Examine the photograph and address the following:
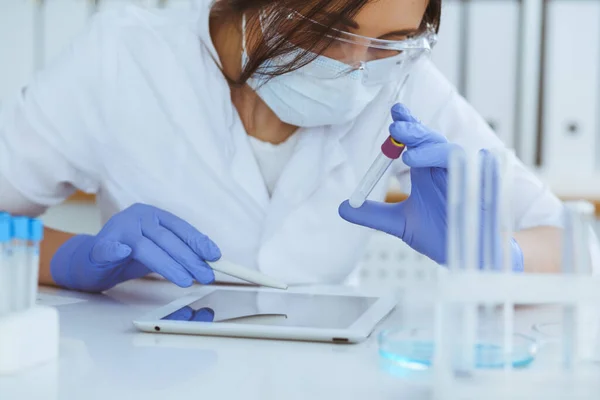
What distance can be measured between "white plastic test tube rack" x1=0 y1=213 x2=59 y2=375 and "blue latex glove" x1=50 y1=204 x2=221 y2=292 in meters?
0.30

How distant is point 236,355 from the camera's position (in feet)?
2.29

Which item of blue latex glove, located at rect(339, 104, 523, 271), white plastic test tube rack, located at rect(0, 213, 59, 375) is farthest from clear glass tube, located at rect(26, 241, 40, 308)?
blue latex glove, located at rect(339, 104, 523, 271)

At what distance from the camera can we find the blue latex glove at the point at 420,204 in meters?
0.88

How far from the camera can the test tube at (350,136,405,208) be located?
3.05 ft

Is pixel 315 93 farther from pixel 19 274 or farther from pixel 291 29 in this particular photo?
pixel 19 274

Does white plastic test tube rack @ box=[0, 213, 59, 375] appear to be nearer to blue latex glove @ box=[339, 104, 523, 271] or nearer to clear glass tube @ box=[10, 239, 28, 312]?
clear glass tube @ box=[10, 239, 28, 312]

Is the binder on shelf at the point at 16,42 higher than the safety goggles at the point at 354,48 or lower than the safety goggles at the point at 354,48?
higher

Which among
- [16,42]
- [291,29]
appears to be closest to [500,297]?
[291,29]

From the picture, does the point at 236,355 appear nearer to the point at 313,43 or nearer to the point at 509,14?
the point at 313,43

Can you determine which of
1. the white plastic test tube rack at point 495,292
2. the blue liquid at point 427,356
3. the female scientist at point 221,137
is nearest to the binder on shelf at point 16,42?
the female scientist at point 221,137

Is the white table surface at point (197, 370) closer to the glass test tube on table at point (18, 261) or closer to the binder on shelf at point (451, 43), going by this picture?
the glass test tube on table at point (18, 261)

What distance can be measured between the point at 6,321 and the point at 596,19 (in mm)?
1885

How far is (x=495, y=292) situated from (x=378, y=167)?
1.59 ft

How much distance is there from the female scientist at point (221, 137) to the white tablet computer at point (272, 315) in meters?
0.20
